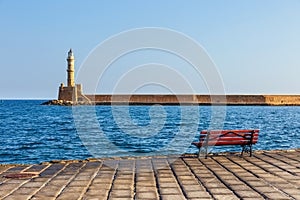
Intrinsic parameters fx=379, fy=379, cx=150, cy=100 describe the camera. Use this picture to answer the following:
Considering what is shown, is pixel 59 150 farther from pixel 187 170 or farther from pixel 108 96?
pixel 108 96

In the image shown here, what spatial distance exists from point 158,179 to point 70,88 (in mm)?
72993

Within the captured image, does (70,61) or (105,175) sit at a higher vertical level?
(70,61)

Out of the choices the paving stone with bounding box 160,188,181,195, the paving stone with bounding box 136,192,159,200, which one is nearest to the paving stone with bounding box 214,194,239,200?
the paving stone with bounding box 160,188,181,195

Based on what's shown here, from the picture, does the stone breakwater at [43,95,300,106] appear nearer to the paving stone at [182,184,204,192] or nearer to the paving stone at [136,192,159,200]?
the paving stone at [182,184,204,192]

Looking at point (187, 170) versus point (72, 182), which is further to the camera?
point (187, 170)

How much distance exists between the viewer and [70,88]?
77.5m

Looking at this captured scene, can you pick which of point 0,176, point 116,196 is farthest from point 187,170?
point 0,176

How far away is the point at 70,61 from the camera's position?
73.0 meters

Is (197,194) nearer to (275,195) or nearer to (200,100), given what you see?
(275,195)

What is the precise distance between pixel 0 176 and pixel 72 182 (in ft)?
4.81

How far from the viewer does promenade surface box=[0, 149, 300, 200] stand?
549 centimetres

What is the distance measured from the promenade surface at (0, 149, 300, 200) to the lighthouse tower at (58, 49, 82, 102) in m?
64.0

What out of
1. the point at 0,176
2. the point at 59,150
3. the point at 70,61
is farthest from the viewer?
the point at 70,61

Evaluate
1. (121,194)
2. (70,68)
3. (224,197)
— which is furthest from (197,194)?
(70,68)
